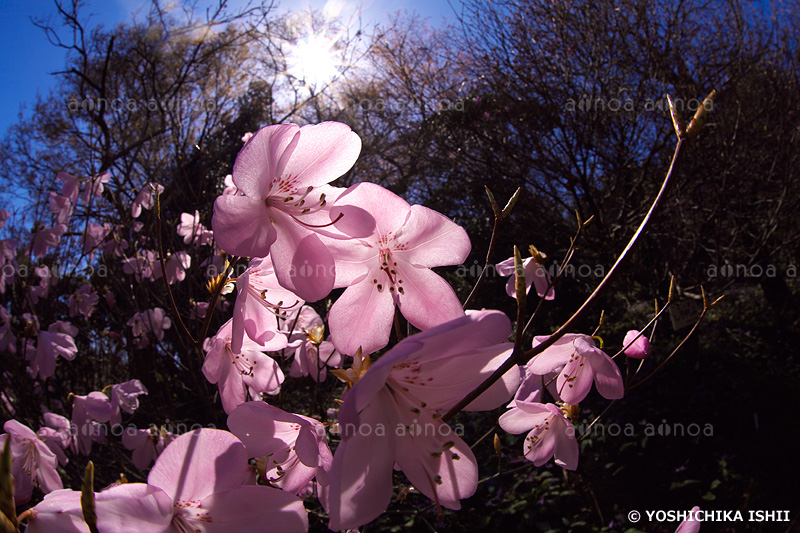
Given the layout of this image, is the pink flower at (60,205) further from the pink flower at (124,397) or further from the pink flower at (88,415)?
the pink flower at (124,397)

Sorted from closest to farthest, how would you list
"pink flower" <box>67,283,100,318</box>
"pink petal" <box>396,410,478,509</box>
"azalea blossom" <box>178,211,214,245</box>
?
"pink petal" <box>396,410,478,509</box> < "azalea blossom" <box>178,211,214,245</box> < "pink flower" <box>67,283,100,318</box>

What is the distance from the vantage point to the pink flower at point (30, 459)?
55.9 inches

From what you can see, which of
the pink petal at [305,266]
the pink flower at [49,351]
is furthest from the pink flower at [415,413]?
the pink flower at [49,351]

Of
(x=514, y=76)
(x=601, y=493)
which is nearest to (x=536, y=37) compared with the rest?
(x=514, y=76)

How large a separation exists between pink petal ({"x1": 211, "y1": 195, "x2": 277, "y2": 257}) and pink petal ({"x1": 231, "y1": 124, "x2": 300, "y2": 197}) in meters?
0.02

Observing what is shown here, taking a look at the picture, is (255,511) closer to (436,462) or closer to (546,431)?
(436,462)

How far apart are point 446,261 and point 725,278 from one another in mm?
4851

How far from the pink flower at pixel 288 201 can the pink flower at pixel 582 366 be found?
65 cm

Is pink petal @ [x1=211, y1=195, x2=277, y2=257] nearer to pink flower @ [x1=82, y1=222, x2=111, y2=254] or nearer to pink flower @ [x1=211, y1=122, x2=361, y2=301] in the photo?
pink flower @ [x1=211, y1=122, x2=361, y2=301]

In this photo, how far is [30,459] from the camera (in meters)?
1.51

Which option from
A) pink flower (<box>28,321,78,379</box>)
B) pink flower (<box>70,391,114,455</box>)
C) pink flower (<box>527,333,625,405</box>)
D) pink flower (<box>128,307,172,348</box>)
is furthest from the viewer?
pink flower (<box>128,307,172,348</box>)

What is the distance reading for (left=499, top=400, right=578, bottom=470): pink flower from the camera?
3.84 ft

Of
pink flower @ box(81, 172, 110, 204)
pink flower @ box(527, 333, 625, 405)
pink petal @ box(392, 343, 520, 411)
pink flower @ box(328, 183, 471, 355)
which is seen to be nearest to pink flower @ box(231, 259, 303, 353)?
pink flower @ box(328, 183, 471, 355)

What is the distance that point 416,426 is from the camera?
0.63 m
